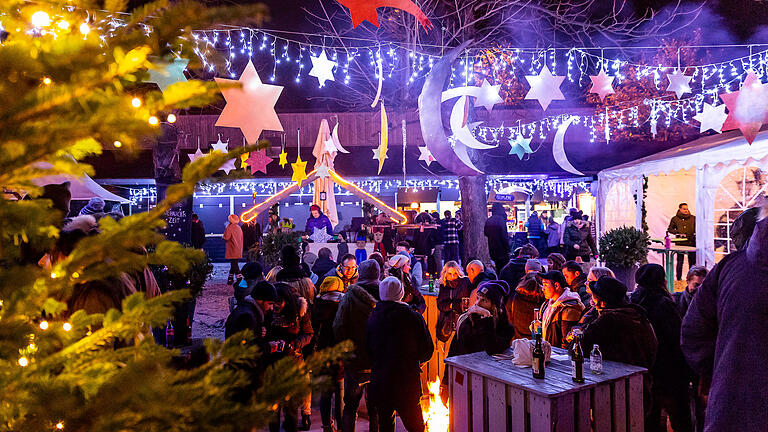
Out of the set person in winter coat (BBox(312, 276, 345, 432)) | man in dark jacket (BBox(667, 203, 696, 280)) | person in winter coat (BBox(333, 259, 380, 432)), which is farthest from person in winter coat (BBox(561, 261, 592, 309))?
man in dark jacket (BBox(667, 203, 696, 280))

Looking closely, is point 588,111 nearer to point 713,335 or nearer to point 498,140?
point 498,140

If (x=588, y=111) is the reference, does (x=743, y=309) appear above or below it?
below

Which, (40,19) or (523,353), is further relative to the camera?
(523,353)

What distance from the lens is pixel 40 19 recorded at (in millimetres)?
1164

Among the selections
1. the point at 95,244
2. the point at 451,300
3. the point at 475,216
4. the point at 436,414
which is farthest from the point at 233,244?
the point at 95,244

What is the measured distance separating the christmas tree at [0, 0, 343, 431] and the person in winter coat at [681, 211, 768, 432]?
8.27ft

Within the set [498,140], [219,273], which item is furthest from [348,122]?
[219,273]

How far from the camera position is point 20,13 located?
1127 mm

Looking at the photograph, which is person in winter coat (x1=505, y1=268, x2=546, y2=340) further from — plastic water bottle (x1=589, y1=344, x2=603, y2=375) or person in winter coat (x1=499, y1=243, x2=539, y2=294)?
person in winter coat (x1=499, y1=243, x2=539, y2=294)

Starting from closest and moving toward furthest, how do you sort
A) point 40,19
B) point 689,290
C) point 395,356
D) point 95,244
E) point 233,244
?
point 95,244 → point 40,19 → point 395,356 → point 689,290 → point 233,244

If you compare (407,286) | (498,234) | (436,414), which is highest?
(498,234)

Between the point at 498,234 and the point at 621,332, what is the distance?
22.5 ft

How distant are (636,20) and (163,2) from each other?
1406 centimetres

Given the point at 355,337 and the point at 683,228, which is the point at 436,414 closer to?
the point at 355,337
